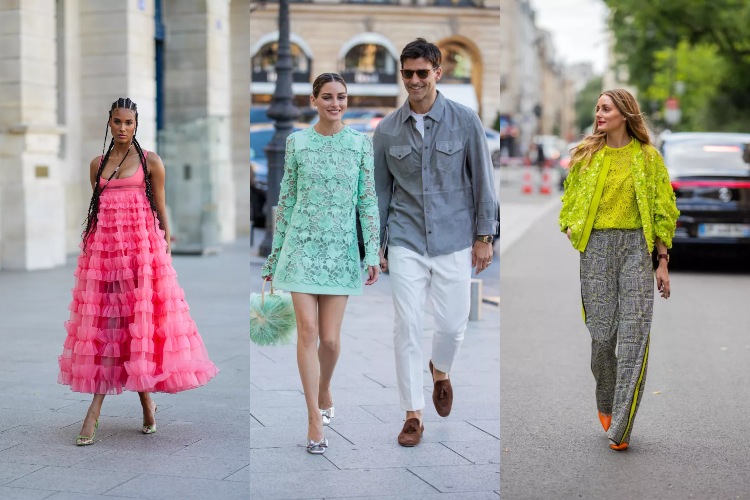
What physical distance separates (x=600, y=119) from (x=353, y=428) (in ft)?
6.61

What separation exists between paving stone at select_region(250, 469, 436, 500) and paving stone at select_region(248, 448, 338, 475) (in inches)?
1.6

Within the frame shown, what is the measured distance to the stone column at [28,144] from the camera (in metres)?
16.3

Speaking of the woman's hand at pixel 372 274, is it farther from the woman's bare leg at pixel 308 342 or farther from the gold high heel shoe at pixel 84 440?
the gold high heel shoe at pixel 84 440

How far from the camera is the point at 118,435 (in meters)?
6.36

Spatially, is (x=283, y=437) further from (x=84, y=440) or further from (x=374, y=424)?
(x=84, y=440)

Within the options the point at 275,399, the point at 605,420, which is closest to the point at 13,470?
the point at 275,399

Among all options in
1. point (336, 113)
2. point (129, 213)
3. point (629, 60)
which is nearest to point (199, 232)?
point (129, 213)

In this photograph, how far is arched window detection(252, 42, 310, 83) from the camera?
486 cm

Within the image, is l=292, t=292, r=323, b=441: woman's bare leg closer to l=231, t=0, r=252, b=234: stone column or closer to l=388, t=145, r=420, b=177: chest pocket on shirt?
l=388, t=145, r=420, b=177: chest pocket on shirt

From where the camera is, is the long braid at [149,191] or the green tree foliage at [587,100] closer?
the long braid at [149,191]

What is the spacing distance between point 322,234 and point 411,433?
0.94 m

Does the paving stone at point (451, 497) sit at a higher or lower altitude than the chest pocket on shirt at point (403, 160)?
lower

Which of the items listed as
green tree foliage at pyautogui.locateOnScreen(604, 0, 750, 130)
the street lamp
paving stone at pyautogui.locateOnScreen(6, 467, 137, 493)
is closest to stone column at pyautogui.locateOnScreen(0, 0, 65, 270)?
the street lamp

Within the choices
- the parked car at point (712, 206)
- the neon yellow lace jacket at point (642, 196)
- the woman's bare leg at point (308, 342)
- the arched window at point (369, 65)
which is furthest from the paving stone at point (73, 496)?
the parked car at point (712, 206)
